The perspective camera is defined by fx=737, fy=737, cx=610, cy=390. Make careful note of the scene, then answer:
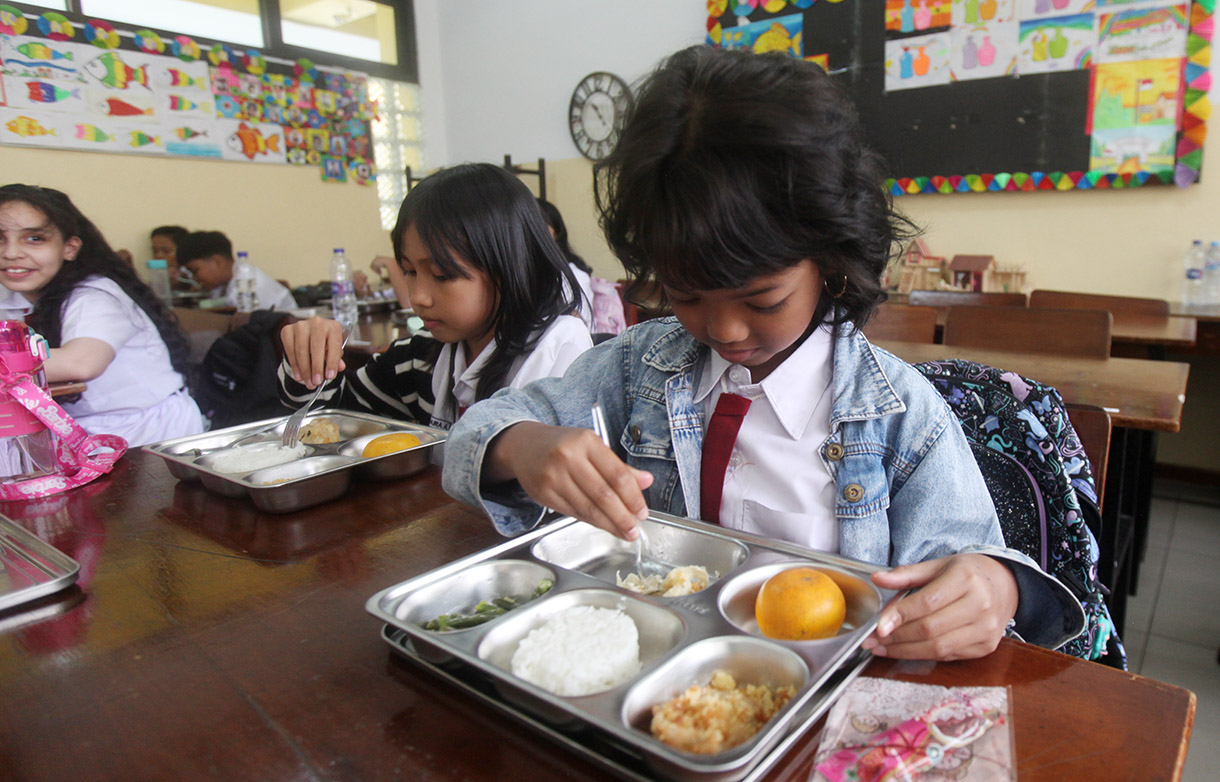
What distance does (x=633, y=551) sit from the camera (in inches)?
36.1

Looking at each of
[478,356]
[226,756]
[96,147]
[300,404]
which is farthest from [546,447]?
[96,147]

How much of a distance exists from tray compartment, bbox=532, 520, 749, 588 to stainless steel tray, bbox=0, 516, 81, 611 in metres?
0.53

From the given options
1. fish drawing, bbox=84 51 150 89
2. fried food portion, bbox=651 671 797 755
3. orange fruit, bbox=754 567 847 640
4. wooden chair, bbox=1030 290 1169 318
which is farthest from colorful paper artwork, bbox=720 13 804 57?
fried food portion, bbox=651 671 797 755

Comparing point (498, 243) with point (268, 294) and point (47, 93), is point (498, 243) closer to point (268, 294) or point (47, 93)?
point (268, 294)

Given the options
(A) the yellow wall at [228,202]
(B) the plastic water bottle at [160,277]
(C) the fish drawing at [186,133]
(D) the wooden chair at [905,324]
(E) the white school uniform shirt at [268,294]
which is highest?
(C) the fish drawing at [186,133]

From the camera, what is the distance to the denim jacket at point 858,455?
82 centimetres

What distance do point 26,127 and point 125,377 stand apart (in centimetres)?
296

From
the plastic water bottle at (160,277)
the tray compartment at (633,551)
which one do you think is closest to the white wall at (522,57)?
the plastic water bottle at (160,277)

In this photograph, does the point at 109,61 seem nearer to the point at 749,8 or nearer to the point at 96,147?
the point at 96,147

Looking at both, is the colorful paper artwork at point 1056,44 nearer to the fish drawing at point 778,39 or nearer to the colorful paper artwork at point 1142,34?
the colorful paper artwork at point 1142,34

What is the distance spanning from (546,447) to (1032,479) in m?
0.64

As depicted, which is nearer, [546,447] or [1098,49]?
[546,447]

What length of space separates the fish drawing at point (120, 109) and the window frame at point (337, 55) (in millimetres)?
454

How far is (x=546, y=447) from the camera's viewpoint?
80 cm
